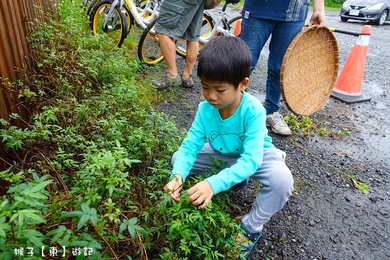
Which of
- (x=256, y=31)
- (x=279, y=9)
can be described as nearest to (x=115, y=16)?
(x=256, y=31)

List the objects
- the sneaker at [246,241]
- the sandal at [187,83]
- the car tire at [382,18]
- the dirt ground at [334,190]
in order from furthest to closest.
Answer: the car tire at [382,18]
the sandal at [187,83]
the dirt ground at [334,190]
the sneaker at [246,241]

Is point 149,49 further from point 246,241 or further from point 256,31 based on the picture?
point 246,241

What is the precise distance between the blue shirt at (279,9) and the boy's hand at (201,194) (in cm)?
193

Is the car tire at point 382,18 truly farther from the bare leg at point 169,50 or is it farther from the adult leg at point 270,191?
the adult leg at point 270,191

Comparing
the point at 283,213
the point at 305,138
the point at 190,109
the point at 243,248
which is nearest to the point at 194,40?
the point at 190,109

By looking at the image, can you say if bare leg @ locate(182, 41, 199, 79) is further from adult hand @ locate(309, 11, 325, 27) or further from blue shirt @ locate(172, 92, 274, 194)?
blue shirt @ locate(172, 92, 274, 194)

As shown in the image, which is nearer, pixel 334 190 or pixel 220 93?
pixel 220 93

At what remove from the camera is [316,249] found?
2.06 m

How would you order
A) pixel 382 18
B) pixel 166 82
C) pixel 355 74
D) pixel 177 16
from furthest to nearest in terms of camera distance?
pixel 382 18
pixel 355 74
pixel 166 82
pixel 177 16

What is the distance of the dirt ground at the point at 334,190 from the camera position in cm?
209

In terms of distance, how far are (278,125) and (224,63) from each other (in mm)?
1794

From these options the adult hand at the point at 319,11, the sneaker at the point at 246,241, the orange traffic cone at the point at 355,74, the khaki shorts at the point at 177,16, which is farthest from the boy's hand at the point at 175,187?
the orange traffic cone at the point at 355,74

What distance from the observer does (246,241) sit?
1.84 meters

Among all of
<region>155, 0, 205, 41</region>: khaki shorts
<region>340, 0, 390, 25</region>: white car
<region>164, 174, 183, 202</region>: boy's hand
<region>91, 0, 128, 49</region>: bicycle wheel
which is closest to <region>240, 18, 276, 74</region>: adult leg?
<region>155, 0, 205, 41</region>: khaki shorts
